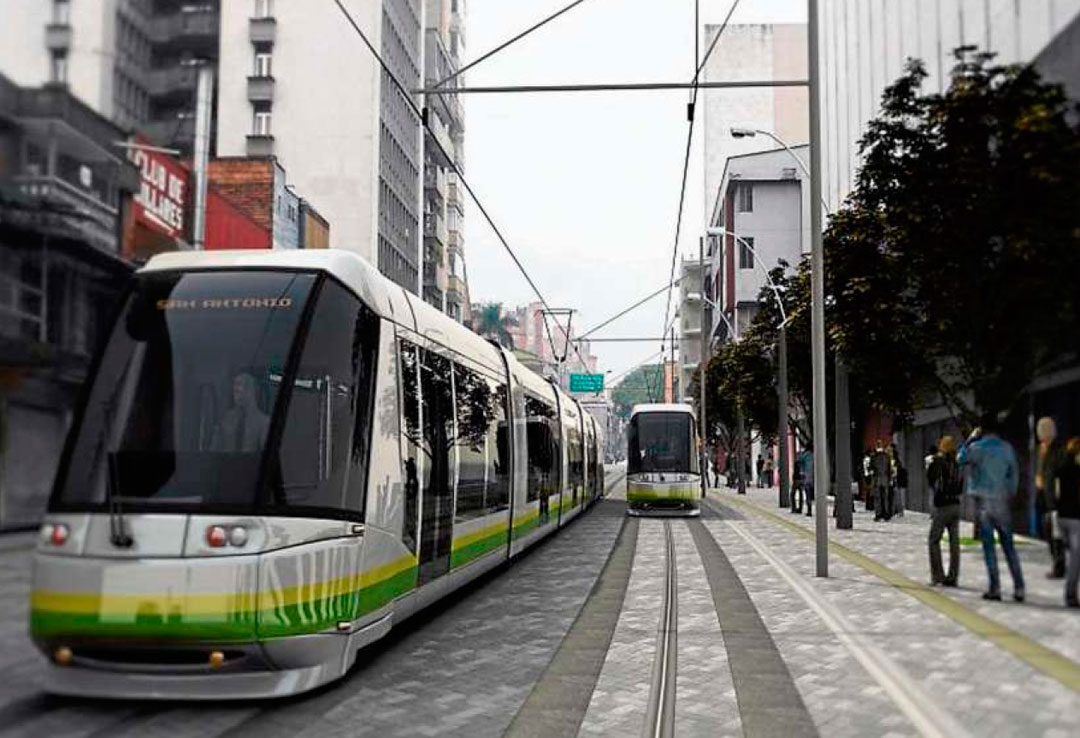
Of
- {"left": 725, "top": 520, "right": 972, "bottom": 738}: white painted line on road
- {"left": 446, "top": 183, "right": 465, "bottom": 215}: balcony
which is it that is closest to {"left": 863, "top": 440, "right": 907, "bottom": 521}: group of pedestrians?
{"left": 725, "top": 520, "right": 972, "bottom": 738}: white painted line on road

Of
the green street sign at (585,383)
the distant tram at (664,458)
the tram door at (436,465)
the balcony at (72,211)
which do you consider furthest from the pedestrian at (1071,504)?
the green street sign at (585,383)

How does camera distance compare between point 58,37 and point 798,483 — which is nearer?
point 58,37

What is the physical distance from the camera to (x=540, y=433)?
18.1m

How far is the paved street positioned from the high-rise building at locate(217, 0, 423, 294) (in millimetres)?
6313

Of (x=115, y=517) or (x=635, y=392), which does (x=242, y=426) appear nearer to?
(x=115, y=517)

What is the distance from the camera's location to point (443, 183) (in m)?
78.0

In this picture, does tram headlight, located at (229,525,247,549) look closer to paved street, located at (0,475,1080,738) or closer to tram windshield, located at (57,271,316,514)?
tram windshield, located at (57,271,316,514)

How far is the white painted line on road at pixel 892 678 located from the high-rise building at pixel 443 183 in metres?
60.4

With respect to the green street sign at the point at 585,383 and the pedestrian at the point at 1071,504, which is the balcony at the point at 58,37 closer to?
the pedestrian at the point at 1071,504

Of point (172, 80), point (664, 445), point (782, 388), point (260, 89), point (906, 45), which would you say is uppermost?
point (260, 89)

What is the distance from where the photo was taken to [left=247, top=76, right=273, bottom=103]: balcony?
94.0 feet

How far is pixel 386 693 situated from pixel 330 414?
177 cm

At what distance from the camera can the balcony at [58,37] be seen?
431 centimetres

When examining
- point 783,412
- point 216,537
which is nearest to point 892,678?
point 216,537
